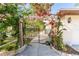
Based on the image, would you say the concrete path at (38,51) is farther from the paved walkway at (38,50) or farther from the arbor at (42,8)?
the arbor at (42,8)

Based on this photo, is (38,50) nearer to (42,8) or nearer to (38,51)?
(38,51)

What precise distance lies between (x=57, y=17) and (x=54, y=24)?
123 millimetres

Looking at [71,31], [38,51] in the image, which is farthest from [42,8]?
[38,51]

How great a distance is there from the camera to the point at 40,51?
335cm

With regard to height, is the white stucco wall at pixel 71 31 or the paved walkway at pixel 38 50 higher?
the white stucco wall at pixel 71 31

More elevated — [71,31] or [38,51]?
[71,31]

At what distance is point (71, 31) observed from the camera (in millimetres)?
3309

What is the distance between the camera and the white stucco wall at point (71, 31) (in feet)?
10.7

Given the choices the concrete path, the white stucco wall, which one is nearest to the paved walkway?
the concrete path

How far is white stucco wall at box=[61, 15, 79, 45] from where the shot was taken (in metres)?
3.27

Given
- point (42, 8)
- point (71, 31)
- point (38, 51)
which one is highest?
point (42, 8)

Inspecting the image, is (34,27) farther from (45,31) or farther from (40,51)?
(40,51)

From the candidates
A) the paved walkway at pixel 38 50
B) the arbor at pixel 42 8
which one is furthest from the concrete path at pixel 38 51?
the arbor at pixel 42 8

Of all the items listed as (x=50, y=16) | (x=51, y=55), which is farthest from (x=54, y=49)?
(x=50, y=16)
